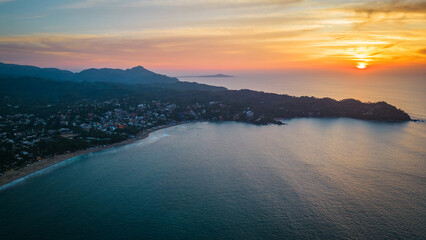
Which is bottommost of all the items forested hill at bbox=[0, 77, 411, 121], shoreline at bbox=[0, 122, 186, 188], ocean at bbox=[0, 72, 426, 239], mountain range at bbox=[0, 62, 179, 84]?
shoreline at bbox=[0, 122, 186, 188]

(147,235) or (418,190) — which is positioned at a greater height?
(418,190)

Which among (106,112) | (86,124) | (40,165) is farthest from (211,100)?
(40,165)

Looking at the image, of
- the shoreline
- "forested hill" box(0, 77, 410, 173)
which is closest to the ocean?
the shoreline

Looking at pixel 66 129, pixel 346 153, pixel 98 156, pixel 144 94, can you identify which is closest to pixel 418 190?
pixel 346 153

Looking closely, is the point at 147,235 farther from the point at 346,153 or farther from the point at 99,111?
the point at 99,111

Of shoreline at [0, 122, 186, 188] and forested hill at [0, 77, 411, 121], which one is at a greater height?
forested hill at [0, 77, 411, 121]

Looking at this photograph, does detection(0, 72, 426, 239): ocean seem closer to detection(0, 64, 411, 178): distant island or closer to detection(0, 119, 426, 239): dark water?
detection(0, 119, 426, 239): dark water

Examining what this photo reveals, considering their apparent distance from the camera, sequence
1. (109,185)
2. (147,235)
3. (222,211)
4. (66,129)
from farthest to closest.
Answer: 1. (66,129)
2. (109,185)
3. (222,211)
4. (147,235)

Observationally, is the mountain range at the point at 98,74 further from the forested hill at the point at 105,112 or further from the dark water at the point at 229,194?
the dark water at the point at 229,194
